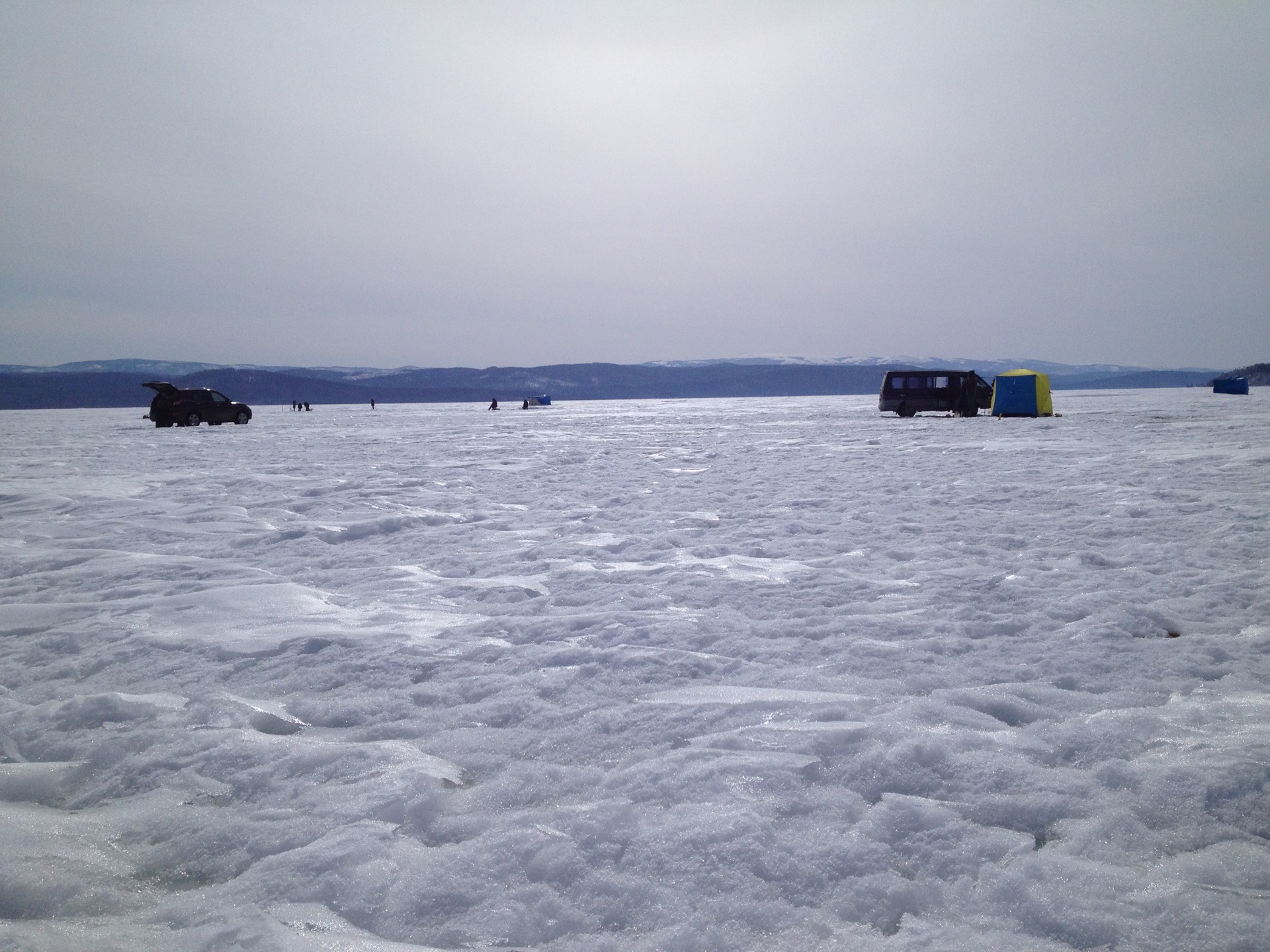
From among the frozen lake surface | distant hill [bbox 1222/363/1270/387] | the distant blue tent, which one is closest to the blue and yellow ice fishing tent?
the frozen lake surface

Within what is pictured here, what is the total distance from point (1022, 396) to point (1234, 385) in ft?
138

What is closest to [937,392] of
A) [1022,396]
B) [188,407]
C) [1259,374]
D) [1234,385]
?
[1022,396]

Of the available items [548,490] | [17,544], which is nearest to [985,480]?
[548,490]

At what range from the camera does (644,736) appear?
294 centimetres

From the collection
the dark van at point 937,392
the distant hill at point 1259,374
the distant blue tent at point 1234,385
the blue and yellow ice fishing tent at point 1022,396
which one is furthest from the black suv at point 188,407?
the distant hill at point 1259,374

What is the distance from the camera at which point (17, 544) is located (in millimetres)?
6648

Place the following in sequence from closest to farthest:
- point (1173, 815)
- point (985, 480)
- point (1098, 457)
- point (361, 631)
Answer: point (1173, 815) → point (361, 631) → point (985, 480) → point (1098, 457)

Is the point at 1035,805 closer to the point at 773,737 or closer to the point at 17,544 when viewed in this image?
the point at 773,737

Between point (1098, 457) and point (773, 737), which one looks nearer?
point (773, 737)

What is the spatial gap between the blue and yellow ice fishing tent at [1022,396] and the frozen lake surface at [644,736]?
2004 centimetres

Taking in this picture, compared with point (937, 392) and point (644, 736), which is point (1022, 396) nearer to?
point (937, 392)

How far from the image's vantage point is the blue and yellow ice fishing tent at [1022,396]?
2567 cm

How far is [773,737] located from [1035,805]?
879 millimetres

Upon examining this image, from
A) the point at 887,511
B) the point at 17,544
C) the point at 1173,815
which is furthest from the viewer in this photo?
the point at 887,511
